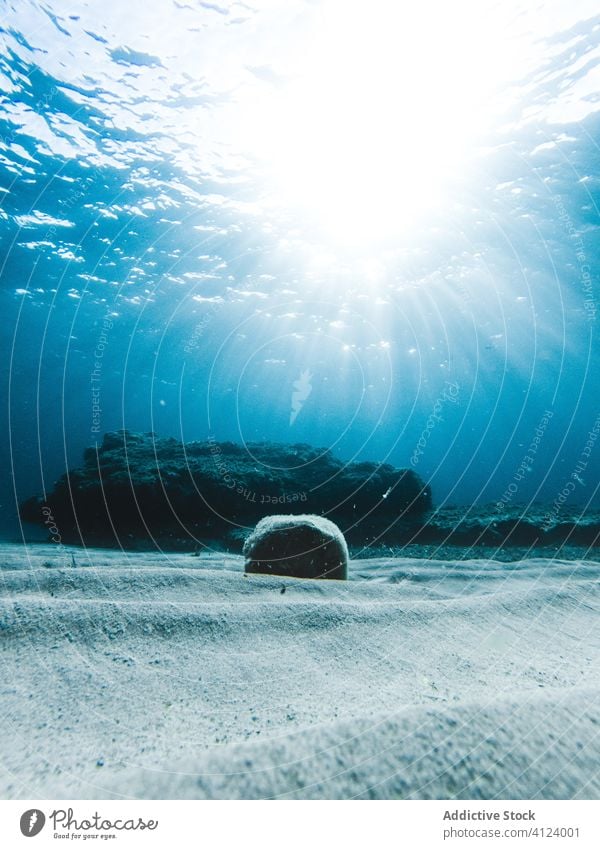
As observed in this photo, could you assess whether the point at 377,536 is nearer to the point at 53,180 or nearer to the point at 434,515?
the point at 434,515

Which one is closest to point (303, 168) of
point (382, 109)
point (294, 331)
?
point (382, 109)

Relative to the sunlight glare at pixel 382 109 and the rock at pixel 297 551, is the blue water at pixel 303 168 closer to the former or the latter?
the sunlight glare at pixel 382 109

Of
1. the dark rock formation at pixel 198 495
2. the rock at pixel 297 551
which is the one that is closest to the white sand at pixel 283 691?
the rock at pixel 297 551

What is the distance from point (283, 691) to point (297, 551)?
295cm

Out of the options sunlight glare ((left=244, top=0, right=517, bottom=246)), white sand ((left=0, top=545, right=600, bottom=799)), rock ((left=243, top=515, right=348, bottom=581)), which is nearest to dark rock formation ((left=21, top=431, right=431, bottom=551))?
rock ((left=243, top=515, right=348, bottom=581))

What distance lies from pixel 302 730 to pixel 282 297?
2451cm

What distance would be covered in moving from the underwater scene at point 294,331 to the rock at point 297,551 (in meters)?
0.03

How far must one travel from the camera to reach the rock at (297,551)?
5.07m

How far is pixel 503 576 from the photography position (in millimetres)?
6004

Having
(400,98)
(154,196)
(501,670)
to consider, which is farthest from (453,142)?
(501,670)

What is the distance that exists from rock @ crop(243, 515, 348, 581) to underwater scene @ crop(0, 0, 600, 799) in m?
0.03

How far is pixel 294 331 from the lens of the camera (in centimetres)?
3381

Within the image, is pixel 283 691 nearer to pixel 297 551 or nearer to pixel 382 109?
pixel 297 551

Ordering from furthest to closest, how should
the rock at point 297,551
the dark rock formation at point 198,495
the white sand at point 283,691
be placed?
the dark rock formation at point 198,495
the rock at point 297,551
the white sand at point 283,691
